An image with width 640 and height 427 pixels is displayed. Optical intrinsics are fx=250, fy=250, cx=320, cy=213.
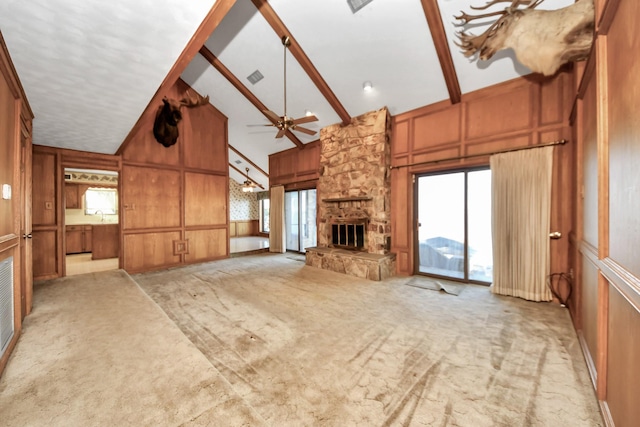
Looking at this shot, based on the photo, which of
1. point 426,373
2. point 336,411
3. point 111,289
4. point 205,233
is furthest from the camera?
point 205,233

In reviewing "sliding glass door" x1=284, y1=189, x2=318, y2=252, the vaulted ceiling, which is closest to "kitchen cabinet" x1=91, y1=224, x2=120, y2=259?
the vaulted ceiling

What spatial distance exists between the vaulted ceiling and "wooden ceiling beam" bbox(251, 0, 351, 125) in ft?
0.07

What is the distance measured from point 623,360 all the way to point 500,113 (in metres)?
3.65

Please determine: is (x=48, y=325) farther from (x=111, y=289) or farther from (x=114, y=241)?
(x=114, y=241)

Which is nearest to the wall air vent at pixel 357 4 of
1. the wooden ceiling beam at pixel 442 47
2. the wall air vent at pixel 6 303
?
the wooden ceiling beam at pixel 442 47

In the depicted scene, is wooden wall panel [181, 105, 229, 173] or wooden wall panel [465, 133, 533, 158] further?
wooden wall panel [181, 105, 229, 173]

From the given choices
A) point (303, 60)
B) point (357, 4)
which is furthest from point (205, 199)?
point (357, 4)

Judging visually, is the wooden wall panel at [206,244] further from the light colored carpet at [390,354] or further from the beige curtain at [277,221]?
the light colored carpet at [390,354]

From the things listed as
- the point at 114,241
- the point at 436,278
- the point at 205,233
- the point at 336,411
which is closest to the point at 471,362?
the point at 336,411

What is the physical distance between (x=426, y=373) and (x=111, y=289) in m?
4.35

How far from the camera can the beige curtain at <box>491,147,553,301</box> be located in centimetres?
335

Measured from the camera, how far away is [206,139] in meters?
6.27

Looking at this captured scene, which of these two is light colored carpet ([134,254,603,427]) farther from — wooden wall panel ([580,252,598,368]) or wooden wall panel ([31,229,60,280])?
wooden wall panel ([31,229,60,280])

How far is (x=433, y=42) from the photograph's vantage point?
3.46 meters
